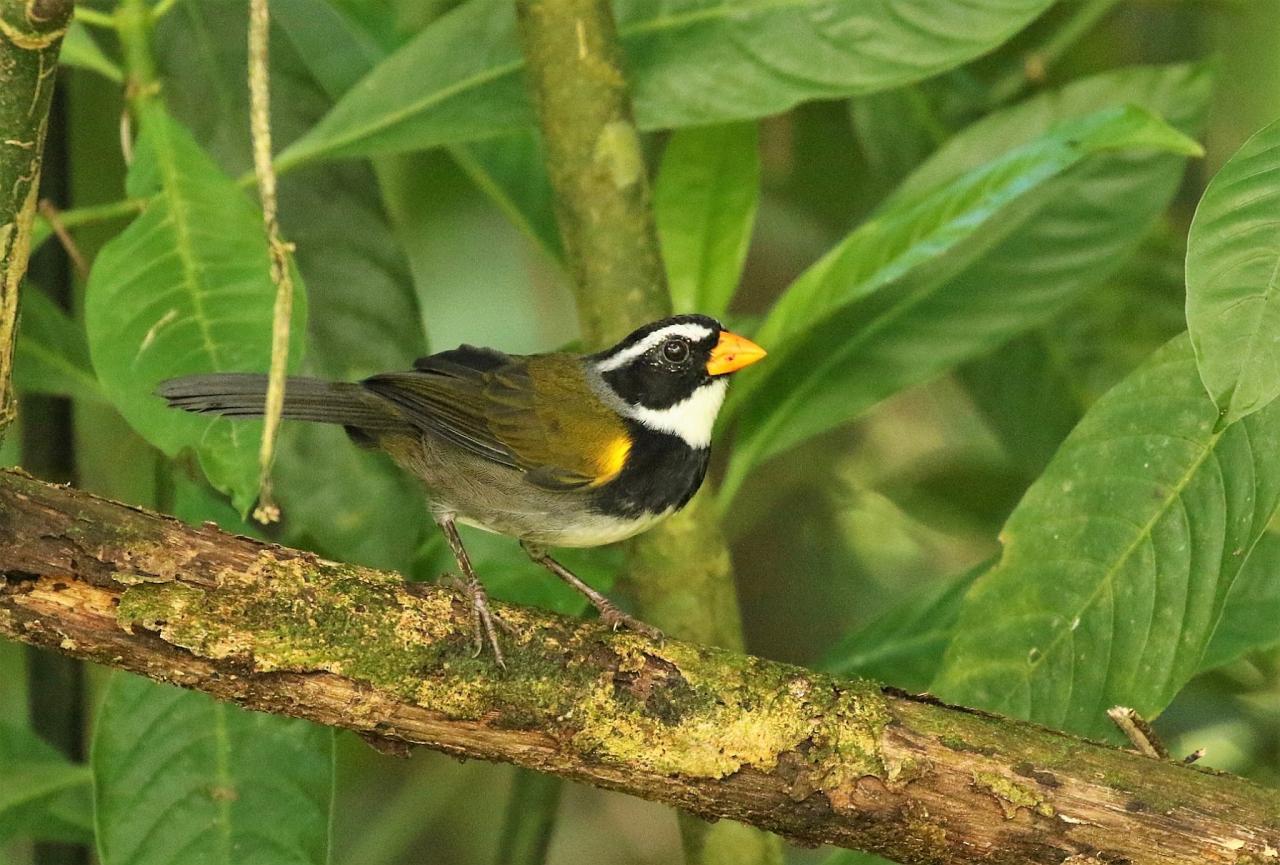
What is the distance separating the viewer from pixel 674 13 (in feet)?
10.5

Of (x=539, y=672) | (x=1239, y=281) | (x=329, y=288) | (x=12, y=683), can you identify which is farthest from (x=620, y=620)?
(x=12, y=683)

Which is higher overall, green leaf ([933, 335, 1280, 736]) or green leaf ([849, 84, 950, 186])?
green leaf ([849, 84, 950, 186])

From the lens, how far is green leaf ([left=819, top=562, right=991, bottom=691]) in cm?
309

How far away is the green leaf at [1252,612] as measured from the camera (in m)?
2.77

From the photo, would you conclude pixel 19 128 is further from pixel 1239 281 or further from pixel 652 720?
pixel 1239 281

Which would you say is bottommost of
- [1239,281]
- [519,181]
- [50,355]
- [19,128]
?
[1239,281]

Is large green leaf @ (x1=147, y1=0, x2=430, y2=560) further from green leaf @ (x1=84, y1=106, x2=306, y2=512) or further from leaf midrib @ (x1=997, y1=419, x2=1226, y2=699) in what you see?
leaf midrib @ (x1=997, y1=419, x2=1226, y2=699)

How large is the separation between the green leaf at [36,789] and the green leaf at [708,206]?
5.66 feet

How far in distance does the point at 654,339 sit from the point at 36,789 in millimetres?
1557

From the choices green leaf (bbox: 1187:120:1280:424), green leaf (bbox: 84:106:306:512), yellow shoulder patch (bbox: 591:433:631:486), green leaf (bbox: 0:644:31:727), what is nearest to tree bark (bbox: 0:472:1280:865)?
green leaf (bbox: 84:106:306:512)

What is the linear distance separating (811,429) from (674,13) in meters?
0.97

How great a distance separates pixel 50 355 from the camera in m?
3.05

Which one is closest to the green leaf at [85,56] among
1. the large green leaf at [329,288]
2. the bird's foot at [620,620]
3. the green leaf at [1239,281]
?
the large green leaf at [329,288]

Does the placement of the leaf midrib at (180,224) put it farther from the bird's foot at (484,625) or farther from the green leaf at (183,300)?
the bird's foot at (484,625)
